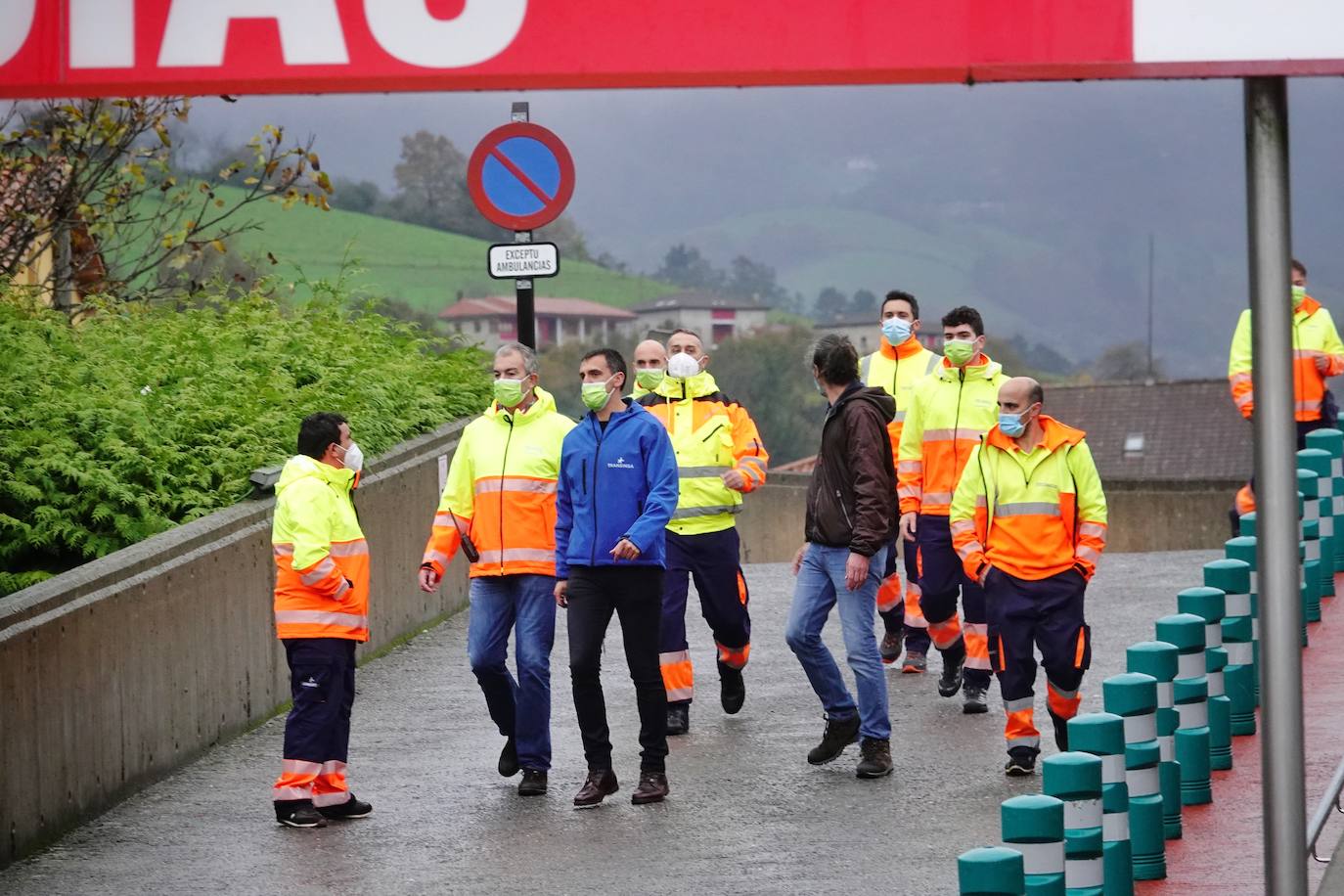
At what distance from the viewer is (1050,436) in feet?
34.3

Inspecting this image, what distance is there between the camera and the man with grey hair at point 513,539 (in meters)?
10.5

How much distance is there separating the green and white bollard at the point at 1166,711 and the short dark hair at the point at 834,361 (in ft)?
7.89

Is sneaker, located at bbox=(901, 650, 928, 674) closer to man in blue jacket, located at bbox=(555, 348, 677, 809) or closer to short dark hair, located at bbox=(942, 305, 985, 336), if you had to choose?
short dark hair, located at bbox=(942, 305, 985, 336)

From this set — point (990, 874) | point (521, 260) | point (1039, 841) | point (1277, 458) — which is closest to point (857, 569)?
point (1039, 841)

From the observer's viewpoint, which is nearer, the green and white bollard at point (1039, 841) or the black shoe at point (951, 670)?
the green and white bollard at point (1039, 841)

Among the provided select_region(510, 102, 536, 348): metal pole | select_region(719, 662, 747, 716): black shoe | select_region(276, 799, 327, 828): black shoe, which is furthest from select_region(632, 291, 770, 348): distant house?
select_region(276, 799, 327, 828): black shoe

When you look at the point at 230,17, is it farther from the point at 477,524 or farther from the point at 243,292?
the point at 243,292

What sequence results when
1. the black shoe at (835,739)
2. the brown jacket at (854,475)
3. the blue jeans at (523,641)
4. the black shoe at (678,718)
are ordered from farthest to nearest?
the black shoe at (678,718)
the black shoe at (835,739)
the brown jacket at (854,475)
the blue jeans at (523,641)

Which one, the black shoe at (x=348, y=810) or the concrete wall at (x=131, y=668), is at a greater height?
the concrete wall at (x=131, y=668)

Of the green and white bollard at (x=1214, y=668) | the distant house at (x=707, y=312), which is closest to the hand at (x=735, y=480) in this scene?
the green and white bollard at (x=1214, y=668)

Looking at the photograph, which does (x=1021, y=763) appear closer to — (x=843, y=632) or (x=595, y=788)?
(x=843, y=632)

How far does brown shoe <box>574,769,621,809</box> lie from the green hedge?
3.39 metres

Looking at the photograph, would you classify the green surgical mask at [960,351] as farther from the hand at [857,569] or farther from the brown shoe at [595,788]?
the brown shoe at [595,788]

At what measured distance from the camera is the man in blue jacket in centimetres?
1013
